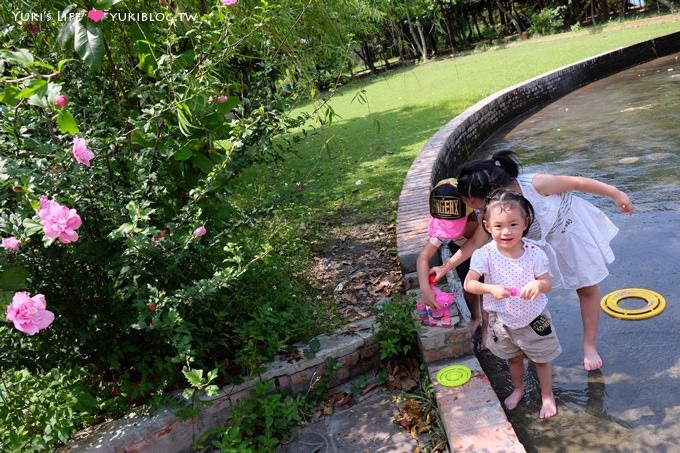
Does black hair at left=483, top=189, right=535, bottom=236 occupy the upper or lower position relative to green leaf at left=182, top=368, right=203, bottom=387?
upper

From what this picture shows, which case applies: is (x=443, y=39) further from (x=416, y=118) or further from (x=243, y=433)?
(x=243, y=433)

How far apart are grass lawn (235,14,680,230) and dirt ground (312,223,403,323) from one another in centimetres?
48

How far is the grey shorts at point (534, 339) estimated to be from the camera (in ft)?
8.72

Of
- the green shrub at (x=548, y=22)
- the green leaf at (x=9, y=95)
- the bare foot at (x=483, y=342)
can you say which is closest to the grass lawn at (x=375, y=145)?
the bare foot at (x=483, y=342)

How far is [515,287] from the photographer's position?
8.62 ft

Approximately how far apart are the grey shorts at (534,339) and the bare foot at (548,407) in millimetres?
212

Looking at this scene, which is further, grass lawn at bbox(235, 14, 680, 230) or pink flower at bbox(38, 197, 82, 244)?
grass lawn at bbox(235, 14, 680, 230)

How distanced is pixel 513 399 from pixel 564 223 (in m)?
0.99

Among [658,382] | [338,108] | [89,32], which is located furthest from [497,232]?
[338,108]

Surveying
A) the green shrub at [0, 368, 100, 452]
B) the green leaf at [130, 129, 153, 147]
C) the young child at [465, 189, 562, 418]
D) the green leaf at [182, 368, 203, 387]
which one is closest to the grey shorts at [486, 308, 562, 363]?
the young child at [465, 189, 562, 418]

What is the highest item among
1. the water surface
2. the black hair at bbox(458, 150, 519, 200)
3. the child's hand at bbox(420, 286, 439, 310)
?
the black hair at bbox(458, 150, 519, 200)

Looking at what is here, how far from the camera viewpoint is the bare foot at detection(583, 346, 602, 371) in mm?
2924

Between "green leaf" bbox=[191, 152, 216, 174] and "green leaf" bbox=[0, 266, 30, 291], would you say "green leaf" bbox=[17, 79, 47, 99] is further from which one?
"green leaf" bbox=[191, 152, 216, 174]

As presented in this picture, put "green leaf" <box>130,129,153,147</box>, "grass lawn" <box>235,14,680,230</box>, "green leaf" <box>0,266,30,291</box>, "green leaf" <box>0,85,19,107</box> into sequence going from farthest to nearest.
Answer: "grass lawn" <box>235,14,680,230</box>
"green leaf" <box>130,129,153,147</box>
"green leaf" <box>0,266,30,291</box>
"green leaf" <box>0,85,19,107</box>
